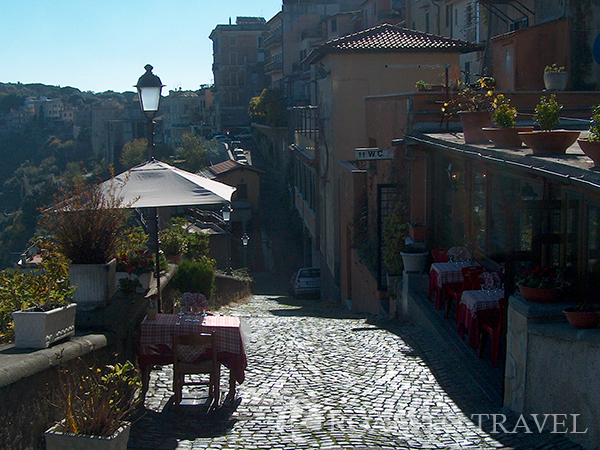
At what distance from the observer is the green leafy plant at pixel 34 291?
542cm

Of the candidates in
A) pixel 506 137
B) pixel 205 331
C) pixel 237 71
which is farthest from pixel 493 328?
pixel 237 71

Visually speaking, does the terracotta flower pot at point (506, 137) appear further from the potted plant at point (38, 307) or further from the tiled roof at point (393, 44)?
the tiled roof at point (393, 44)

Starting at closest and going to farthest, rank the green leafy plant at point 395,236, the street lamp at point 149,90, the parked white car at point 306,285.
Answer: the street lamp at point 149,90 → the green leafy plant at point 395,236 → the parked white car at point 306,285

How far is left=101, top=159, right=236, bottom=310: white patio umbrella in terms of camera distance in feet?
26.8

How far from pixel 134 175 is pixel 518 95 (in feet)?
23.8

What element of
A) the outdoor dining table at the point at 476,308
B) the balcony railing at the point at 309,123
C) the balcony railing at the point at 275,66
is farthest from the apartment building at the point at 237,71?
the outdoor dining table at the point at 476,308

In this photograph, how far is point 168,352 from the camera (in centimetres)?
645

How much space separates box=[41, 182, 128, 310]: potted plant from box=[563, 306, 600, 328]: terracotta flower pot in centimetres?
444

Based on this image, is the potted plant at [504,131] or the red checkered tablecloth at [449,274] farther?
the red checkered tablecloth at [449,274]

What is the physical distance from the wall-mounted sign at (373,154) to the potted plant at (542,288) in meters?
6.60

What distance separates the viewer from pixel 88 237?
22.7ft

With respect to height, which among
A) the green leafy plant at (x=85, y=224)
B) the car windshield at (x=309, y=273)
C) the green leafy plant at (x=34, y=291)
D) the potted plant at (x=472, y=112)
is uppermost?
the potted plant at (x=472, y=112)

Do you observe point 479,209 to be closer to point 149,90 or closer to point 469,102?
point 469,102

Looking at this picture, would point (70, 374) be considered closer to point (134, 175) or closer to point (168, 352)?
point (168, 352)
